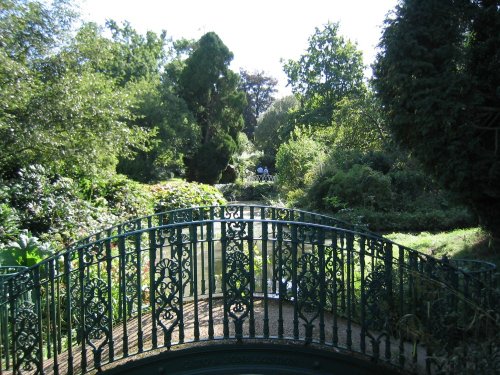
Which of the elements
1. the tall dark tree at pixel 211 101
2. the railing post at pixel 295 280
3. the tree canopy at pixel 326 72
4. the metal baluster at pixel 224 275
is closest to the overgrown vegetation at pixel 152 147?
the tall dark tree at pixel 211 101

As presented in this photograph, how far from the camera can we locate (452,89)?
741 centimetres

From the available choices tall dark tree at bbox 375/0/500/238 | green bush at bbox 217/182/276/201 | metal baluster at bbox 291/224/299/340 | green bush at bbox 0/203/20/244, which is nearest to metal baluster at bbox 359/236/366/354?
metal baluster at bbox 291/224/299/340

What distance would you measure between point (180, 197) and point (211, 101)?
1381 cm

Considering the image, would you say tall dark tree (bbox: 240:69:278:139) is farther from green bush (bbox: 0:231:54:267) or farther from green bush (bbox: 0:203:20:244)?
green bush (bbox: 0:231:54:267)

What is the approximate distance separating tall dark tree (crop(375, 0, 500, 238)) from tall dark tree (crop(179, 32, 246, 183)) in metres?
18.5

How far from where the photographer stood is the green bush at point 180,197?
45.6 feet

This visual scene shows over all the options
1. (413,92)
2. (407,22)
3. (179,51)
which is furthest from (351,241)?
(179,51)

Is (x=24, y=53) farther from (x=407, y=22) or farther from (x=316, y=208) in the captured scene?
(x=316, y=208)

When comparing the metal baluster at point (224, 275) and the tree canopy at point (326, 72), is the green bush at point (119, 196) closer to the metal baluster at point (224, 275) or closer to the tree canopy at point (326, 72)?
the metal baluster at point (224, 275)

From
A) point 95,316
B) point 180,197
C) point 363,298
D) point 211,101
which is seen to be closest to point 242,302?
point 363,298

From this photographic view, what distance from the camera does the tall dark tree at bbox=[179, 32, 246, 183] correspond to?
25953 millimetres

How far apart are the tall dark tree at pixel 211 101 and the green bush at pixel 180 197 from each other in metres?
10.8

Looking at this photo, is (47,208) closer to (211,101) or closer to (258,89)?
(211,101)

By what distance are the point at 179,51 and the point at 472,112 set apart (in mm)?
28680
